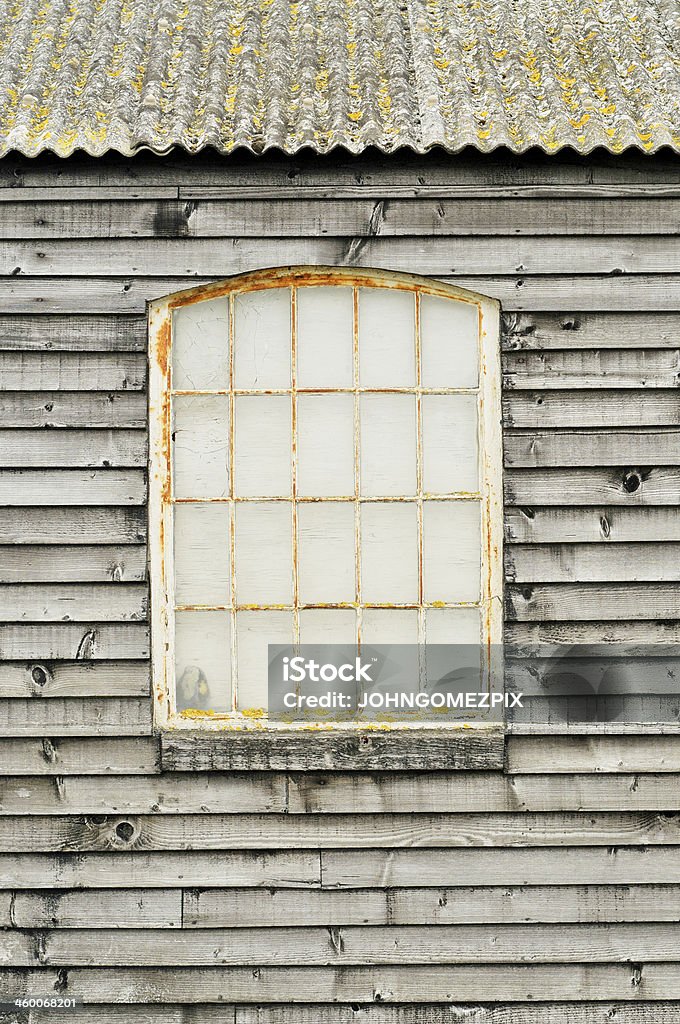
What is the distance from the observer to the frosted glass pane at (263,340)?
3717 millimetres

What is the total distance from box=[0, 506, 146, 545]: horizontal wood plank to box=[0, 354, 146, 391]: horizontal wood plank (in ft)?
1.60

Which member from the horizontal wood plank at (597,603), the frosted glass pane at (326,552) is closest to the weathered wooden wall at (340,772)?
the horizontal wood plank at (597,603)

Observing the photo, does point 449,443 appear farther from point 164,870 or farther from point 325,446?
point 164,870

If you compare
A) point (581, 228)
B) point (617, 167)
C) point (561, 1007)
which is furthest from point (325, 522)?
point (561, 1007)

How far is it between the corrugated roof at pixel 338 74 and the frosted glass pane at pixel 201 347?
61 cm

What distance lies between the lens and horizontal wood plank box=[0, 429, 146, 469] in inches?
144

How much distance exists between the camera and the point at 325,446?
3.72m

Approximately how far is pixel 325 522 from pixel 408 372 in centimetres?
69

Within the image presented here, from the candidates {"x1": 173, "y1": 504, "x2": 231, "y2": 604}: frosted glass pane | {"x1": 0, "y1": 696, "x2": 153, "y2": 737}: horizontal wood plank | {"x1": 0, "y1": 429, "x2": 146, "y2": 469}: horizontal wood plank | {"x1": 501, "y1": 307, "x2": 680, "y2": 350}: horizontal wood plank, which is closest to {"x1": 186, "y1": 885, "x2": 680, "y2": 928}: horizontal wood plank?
{"x1": 0, "y1": 696, "x2": 153, "y2": 737}: horizontal wood plank

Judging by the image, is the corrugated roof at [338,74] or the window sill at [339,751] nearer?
the corrugated roof at [338,74]

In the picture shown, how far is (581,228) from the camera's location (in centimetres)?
366

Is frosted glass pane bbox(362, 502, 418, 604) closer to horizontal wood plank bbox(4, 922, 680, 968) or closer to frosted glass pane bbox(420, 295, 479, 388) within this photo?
frosted glass pane bbox(420, 295, 479, 388)

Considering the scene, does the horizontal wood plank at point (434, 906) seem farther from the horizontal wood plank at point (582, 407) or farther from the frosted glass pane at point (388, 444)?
the horizontal wood plank at point (582, 407)

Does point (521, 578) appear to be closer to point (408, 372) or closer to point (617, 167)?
point (408, 372)
